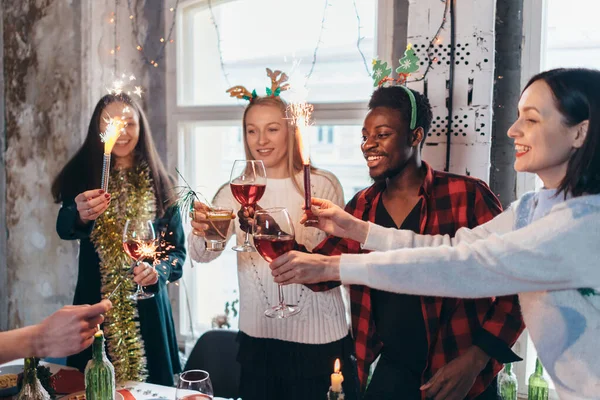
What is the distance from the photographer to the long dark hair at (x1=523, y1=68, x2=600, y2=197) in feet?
4.29

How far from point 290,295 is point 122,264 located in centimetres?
80

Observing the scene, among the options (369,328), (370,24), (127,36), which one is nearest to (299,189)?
(369,328)

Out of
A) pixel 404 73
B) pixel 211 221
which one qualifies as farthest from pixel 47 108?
pixel 404 73

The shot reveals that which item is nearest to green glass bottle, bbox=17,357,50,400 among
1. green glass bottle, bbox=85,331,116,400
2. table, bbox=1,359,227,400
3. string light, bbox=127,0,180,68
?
green glass bottle, bbox=85,331,116,400

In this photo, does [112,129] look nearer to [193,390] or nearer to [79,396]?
[79,396]

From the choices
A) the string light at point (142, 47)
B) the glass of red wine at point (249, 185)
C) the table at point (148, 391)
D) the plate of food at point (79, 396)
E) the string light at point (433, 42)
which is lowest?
the table at point (148, 391)

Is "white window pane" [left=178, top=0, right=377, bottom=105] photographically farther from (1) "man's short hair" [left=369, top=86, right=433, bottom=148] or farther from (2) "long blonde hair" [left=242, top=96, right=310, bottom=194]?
(1) "man's short hair" [left=369, top=86, right=433, bottom=148]

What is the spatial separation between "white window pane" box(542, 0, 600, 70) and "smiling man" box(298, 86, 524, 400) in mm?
803

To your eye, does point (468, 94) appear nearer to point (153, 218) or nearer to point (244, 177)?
point (244, 177)

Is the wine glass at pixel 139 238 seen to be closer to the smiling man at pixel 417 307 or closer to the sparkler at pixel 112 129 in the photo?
the sparkler at pixel 112 129

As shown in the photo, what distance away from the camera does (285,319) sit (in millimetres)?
2150

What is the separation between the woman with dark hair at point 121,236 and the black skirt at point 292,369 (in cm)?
51

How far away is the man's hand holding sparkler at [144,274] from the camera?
1.83 meters

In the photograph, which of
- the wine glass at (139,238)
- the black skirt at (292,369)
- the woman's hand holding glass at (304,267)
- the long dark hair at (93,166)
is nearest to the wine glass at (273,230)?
the woman's hand holding glass at (304,267)
